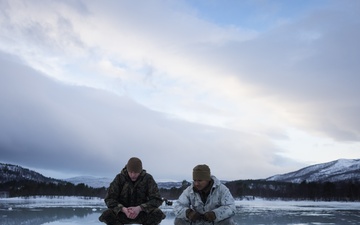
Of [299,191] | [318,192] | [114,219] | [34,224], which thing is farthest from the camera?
[299,191]

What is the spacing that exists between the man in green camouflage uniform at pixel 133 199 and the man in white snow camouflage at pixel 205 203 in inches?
13.6

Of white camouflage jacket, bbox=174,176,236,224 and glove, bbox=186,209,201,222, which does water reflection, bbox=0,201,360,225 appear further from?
glove, bbox=186,209,201,222

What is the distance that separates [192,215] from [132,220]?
2.89 ft

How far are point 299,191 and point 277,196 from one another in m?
9.42

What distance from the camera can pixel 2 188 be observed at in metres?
142

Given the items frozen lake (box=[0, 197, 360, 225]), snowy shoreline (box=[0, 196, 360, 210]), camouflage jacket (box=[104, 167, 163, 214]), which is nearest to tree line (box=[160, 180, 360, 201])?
snowy shoreline (box=[0, 196, 360, 210])

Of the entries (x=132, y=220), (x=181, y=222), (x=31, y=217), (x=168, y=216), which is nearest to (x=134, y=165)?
(x=132, y=220)

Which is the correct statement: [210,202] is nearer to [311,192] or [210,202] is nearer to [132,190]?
[132,190]

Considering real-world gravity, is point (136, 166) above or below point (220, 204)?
above

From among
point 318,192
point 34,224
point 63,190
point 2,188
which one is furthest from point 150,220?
point 2,188

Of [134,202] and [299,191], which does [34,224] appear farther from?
[299,191]

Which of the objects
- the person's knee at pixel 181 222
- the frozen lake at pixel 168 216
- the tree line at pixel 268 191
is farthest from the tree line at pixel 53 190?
the person's knee at pixel 181 222

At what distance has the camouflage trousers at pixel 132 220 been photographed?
193 inches

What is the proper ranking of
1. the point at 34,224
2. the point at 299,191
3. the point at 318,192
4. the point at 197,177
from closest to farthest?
the point at 197,177, the point at 34,224, the point at 318,192, the point at 299,191
